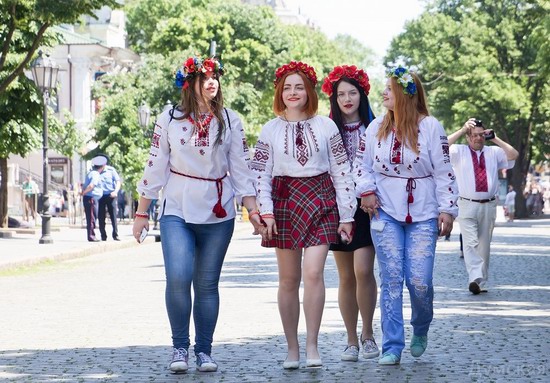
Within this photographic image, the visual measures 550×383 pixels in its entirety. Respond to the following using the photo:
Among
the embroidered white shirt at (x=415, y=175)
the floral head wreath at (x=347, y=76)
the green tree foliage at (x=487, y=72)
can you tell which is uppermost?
the green tree foliage at (x=487, y=72)

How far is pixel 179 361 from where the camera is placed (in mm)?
8688

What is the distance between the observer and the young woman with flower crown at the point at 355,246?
9.41 m

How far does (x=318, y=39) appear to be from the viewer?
95.6 m

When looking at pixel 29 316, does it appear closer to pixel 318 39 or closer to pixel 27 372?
pixel 27 372

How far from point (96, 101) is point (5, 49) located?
51.2 meters

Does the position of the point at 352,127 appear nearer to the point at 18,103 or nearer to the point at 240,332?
the point at 240,332

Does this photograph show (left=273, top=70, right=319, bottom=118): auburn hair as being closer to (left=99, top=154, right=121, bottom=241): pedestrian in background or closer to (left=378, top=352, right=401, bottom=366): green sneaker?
(left=378, top=352, right=401, bottom=366): green sneaker

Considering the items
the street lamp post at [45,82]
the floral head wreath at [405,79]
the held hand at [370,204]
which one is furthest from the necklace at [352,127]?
the street lamp post at [45,82]

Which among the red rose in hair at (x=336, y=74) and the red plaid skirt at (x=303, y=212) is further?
the red rose in hair at (x=336, y=74)

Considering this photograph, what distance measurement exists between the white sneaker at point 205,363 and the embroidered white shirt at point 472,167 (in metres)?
7.18

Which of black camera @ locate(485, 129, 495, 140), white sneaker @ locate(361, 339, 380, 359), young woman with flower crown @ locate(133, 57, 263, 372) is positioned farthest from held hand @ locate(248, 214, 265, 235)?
black camera @ locate(485, 129, 495, 140)

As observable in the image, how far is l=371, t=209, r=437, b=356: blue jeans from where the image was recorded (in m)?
9.04

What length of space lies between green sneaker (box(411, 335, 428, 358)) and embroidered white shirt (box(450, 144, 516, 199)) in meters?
6.60

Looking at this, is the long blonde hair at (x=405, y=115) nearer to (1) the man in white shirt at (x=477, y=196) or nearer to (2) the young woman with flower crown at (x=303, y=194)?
(2) the young woman with flower crown at (x=303, y=194)
